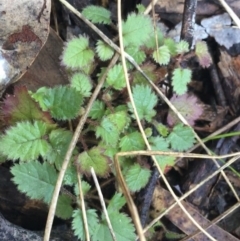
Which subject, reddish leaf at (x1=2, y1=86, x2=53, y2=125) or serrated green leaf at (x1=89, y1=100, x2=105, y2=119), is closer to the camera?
reddish leaf at (x1=2, y1=86, x2=53, y2=125)

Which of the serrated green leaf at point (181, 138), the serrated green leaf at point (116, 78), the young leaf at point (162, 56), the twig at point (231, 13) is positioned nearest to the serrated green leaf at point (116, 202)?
the serrated green leaf at point (181, 138)

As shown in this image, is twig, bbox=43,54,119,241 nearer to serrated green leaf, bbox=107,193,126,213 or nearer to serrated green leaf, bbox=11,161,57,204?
serrated green leaf, bbox=11,161,57,204

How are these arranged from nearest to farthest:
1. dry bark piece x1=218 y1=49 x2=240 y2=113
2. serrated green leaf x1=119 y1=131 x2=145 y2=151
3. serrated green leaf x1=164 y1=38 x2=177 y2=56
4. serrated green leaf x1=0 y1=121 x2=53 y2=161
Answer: serrated green leaf x1=0 y1=121 x2=53 y2=161
serrated green leaf x1=119 y1=131 x2=145 y2=151
serrated green leaf x1=164 y1=38 x2=177 y2=56
dry bark piece x1=218 y1=49 x2=240 y2=113

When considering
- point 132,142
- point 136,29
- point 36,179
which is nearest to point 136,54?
point 136,29

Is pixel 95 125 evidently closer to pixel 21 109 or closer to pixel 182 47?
pixel 21 109

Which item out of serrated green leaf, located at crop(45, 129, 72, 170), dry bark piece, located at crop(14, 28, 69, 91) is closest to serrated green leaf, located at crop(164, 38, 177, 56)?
dry bark piece, located at crop(14, 28, 69, 91)

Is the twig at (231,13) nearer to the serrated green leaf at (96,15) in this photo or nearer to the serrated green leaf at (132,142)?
the serrated green leaf at (96,15)

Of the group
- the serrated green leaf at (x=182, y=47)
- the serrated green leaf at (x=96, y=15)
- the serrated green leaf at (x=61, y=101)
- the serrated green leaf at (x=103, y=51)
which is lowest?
the serrated green leaf at (x=182, y=47)
